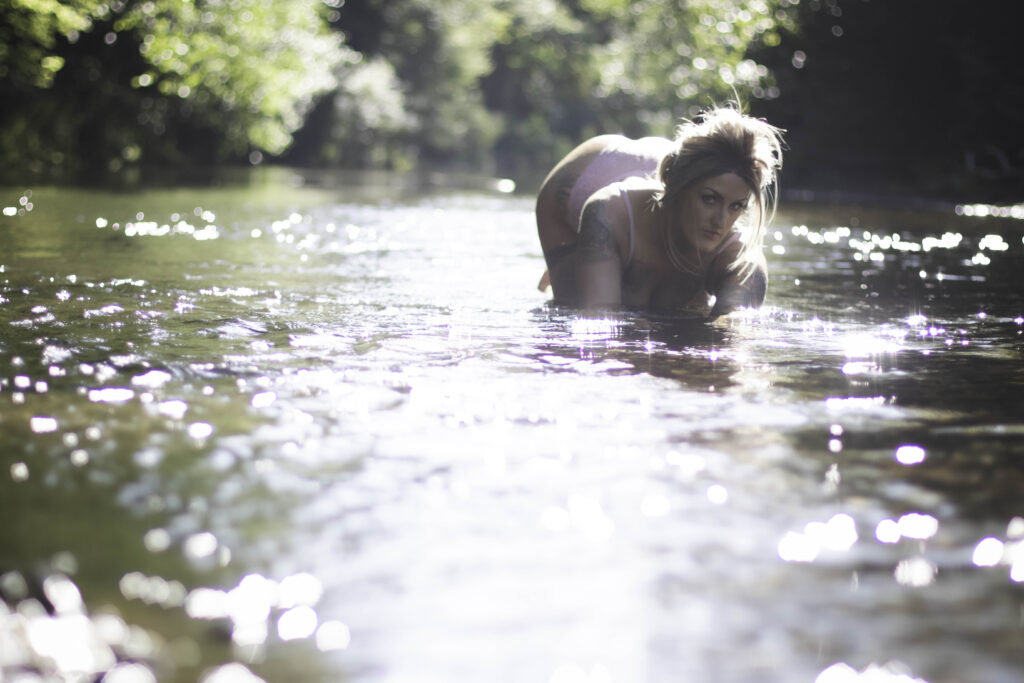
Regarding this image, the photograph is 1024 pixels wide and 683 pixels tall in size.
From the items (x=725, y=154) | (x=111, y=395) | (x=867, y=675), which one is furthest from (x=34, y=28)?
(x=867, y=675)

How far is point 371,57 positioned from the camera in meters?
49.2

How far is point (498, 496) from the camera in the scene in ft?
8.47

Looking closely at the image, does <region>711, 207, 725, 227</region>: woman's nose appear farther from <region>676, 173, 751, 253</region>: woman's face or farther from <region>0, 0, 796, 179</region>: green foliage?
<region>0, 0, 796, 179</region>: green foliage

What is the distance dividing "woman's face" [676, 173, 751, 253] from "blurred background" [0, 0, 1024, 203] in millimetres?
13259

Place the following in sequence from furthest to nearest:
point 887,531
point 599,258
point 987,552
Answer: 1. point 599,258
2. point 887,531
3. point 987,552

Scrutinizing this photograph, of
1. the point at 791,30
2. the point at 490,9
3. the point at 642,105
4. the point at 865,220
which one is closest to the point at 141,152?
the point at 791,30

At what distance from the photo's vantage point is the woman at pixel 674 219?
556 centimetres

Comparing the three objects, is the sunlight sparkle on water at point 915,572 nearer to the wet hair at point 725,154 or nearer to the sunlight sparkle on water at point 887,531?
the sunlight sparkle on water at point 887,531

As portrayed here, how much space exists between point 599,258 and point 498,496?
350 centimetres

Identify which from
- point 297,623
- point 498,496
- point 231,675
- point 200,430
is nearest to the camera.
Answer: point 231,675

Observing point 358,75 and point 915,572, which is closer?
point 915,572

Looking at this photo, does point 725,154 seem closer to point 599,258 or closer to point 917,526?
point 599,258

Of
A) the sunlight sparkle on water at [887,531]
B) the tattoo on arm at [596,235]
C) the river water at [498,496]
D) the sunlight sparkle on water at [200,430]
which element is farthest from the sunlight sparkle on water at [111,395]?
the tattoo on arm at [596,235]

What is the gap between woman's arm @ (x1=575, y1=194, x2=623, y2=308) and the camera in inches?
231
